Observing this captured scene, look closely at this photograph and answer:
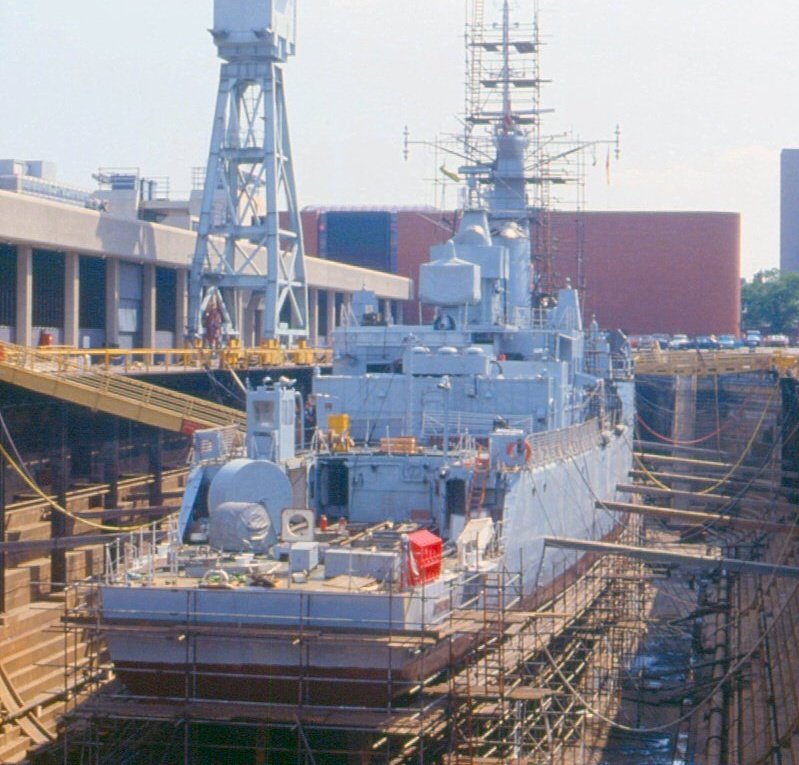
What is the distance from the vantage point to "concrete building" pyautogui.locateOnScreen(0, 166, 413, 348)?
107ft

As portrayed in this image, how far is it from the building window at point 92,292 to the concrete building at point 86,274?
3 cm

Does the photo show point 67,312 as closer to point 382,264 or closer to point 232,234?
point 232,234

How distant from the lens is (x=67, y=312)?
35500 mm

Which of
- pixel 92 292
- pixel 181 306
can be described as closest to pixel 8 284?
pixel 92 292

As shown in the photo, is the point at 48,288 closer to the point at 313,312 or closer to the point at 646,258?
the point at 313,312

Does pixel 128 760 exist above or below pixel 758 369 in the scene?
below

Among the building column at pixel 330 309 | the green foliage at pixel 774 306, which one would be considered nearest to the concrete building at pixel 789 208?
the green foliage at pixel 774 306

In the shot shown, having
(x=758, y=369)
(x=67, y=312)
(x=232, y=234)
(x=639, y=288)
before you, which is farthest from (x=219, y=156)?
(x=639, y=288)

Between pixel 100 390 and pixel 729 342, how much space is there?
1709 inches

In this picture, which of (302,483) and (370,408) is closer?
(302,483)

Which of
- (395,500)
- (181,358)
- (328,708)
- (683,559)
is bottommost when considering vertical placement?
(328,708)

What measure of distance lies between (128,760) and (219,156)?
2654cm

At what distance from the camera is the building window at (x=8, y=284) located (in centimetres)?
3284

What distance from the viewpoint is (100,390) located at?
27.0 metres
